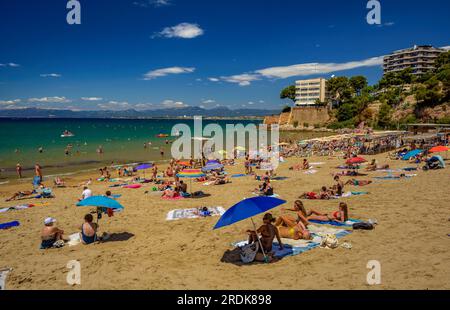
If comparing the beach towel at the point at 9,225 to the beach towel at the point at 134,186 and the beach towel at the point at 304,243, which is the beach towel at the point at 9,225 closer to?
the beach towel at the point at 134,186

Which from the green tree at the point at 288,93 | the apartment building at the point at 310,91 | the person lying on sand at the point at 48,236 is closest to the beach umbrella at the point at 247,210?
the person lying on sand at the point at 48,236

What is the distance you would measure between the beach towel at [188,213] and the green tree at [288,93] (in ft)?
314

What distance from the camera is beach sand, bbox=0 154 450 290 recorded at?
5457 mm

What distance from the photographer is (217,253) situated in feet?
23.2

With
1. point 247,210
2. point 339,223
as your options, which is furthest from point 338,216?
point 247,210

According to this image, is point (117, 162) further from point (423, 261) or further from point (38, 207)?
point (423, 261)

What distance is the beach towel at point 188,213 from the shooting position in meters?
10.2

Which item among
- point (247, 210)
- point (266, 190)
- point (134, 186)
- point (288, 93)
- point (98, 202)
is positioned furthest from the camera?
point (288, 93)

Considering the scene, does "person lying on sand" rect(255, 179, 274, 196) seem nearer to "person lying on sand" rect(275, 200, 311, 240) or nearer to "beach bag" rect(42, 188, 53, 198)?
"person lying on sand" rect(275, 200, 311, 240)

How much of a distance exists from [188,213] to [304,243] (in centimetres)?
460

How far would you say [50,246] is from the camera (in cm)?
788

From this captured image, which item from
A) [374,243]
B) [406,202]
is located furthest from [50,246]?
[406,202]

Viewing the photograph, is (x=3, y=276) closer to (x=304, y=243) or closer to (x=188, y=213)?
(x=188, y=213)
